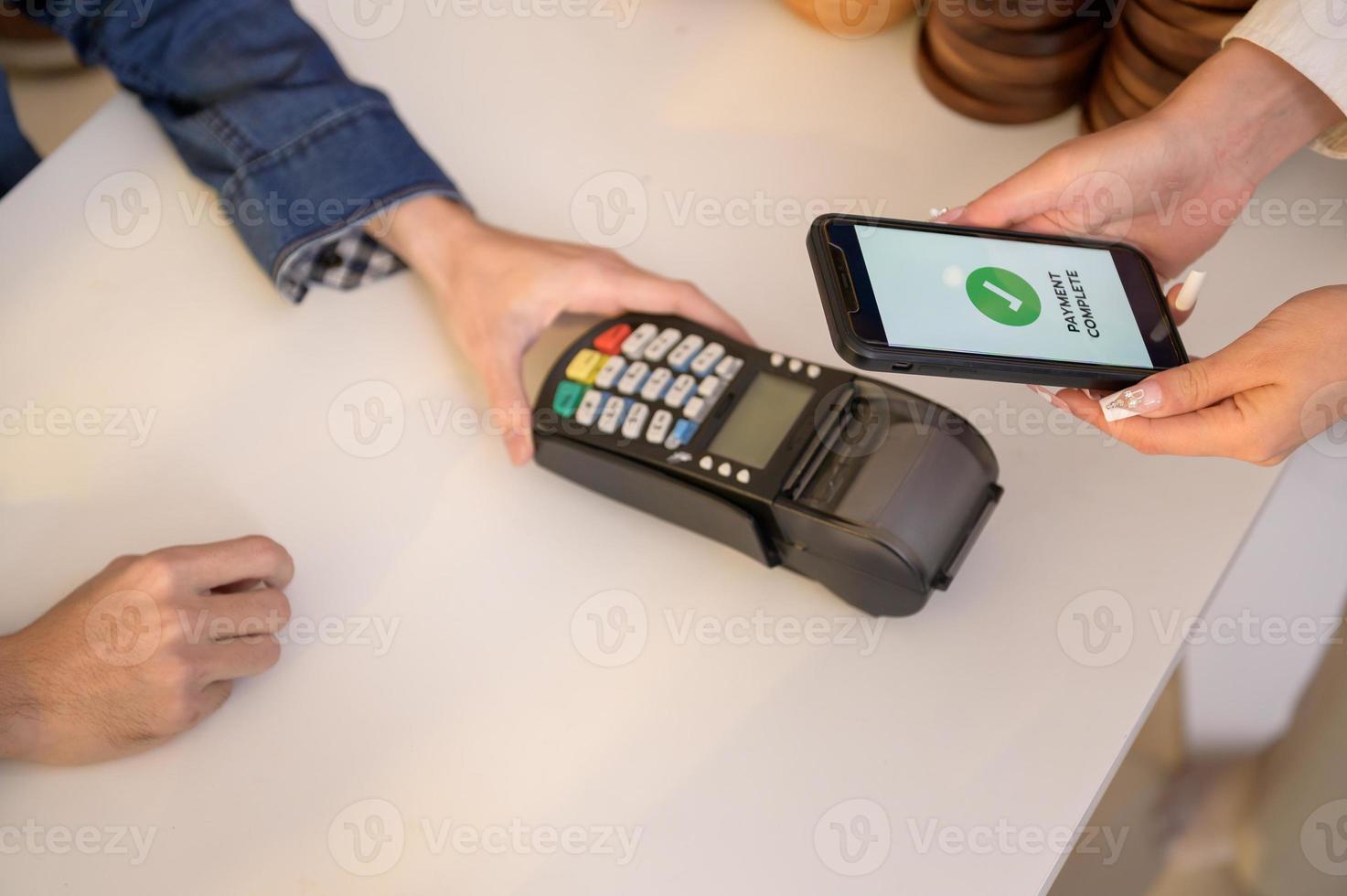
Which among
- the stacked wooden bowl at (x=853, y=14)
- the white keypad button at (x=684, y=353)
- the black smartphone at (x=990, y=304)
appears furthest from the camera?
the stacked wooden bowl at (x=853, y=14)

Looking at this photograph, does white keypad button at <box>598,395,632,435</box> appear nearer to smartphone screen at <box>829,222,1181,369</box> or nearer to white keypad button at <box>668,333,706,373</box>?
white keypad button at <box>668,333,706,373</box>

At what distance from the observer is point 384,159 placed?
0.76 meters

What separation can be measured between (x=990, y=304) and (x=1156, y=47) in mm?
253

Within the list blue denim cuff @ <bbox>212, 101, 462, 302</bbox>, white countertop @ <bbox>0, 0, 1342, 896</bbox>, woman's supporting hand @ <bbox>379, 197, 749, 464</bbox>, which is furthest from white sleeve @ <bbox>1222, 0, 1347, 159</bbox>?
→ blue denim cuff @ <bbox>212, 101, 462, 302</bbox>

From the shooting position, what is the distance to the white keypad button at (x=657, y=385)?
0.65m

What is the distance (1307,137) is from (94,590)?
741 mm

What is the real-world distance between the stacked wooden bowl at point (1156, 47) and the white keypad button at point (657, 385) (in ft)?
1.16

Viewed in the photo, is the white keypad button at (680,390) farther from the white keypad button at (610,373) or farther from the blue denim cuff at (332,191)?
the blue denim cuff at (332,191)

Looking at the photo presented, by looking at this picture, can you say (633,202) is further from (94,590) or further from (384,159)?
(94,590)

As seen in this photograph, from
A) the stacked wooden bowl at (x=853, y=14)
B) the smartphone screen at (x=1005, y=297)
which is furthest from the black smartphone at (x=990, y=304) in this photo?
the stacked wooden bowl at (x=853, y=14)

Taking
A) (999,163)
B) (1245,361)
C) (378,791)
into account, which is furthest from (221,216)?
(1245,361)

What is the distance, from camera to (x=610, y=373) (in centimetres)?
66

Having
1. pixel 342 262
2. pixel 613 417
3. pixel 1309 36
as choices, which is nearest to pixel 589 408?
pixel 613 417

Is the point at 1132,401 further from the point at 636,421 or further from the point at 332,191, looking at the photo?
the point at 332,191
